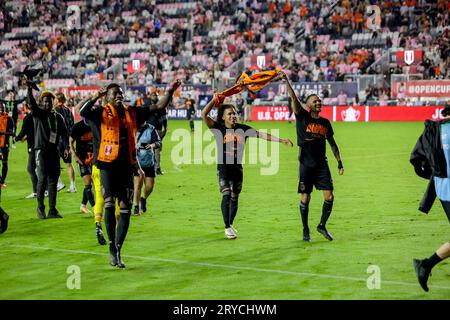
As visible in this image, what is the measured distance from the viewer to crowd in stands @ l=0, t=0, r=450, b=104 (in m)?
47.5

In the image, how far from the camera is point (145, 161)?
14695 millimetres

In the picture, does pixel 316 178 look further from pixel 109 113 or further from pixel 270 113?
pixel 270 113

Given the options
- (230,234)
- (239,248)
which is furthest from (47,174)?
(239,248)

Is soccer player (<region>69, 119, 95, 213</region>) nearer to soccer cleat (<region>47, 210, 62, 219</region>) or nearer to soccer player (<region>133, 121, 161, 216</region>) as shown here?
soccer cleat (<region>47, 210, 62, 219</region>)

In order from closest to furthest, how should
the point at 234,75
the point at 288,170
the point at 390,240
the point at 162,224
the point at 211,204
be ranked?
the point at 390,240 → the point at 162,224 → the point at 211,204 → the point at 288,170 → the point at 234,75

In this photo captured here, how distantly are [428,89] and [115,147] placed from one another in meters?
35.3

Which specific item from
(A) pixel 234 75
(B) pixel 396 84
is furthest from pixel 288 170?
(A) pixel 234 75

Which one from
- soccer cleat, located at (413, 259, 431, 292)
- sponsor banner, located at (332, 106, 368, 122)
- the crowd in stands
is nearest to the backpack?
soccer cleat, located at (413, 259, 431, 292)

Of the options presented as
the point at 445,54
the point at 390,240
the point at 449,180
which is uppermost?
the point at 445,54

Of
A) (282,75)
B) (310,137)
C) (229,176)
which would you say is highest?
(282,75)

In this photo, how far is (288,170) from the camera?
22.5 meters
